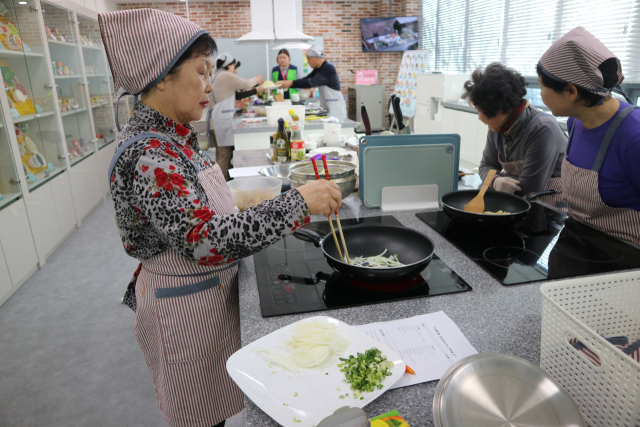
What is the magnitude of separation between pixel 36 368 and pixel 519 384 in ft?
8.30

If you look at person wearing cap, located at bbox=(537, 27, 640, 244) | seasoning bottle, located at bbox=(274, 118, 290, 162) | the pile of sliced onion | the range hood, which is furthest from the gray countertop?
the pile of sliced onion

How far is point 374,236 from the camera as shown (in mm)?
1394

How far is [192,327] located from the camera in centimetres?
119

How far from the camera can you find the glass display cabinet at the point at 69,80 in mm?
4238

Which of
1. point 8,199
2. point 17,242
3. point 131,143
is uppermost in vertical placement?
point 131,143

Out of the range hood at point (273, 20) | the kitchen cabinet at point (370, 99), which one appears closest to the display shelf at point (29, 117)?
the range hood at point (273, 20)

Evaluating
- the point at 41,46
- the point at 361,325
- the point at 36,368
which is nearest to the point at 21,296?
the point at 36,368

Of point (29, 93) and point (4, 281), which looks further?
point (29, 93)

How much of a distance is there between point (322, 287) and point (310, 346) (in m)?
0.32

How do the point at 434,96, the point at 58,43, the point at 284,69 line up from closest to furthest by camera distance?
the point at 58,43
the point at 434,96
the point at 284,69

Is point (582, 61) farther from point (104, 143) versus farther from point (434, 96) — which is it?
point (104, 143)

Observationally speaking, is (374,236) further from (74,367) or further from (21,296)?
(21,296)

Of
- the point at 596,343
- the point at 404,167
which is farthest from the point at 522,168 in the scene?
the point at 596,343

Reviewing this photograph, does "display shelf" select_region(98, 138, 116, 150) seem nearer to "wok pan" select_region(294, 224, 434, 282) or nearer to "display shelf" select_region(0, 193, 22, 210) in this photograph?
"display shelf" select_region(0, 193, 22, 210)
